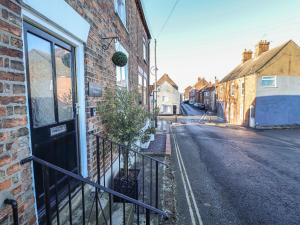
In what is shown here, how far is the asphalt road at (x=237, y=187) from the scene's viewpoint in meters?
3.89

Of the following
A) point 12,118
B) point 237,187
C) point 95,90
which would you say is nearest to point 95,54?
point 95,90

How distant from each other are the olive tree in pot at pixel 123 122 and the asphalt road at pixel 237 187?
1307mm

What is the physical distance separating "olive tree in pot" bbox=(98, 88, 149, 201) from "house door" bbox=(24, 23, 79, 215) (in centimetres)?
78

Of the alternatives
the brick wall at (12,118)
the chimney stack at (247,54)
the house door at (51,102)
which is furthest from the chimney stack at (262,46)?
the brick wall at (12,118)

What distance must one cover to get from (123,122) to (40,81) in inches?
65.5

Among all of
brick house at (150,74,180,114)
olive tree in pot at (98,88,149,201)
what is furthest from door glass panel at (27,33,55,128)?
brick house at (150,74,180,114)

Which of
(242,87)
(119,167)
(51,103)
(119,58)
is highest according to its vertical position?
(242,87)

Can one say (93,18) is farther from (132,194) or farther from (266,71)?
(266,71)

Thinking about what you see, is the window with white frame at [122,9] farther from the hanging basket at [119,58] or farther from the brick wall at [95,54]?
the hanging basket at [119,58]

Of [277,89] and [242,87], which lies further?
[242,87]

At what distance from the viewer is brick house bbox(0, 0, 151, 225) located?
61.4 inches

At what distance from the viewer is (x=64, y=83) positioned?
2.84 metres

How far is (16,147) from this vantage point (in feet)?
A: 5.30

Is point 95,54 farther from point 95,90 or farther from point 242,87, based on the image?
point 242,87
